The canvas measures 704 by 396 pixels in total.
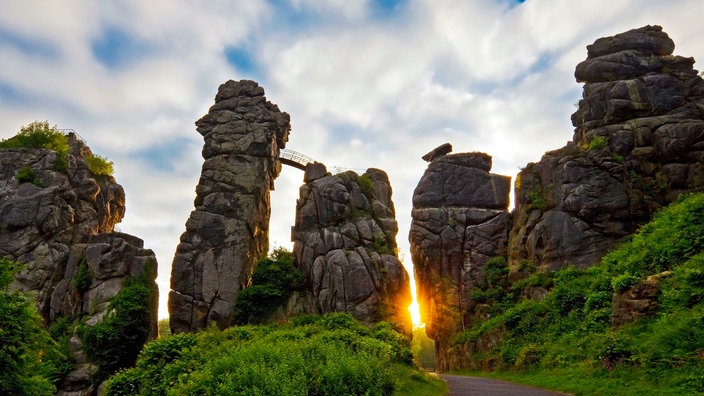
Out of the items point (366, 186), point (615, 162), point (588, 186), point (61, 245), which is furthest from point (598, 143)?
point (61, 245)

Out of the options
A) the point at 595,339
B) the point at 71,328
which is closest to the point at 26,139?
the point at 71,328

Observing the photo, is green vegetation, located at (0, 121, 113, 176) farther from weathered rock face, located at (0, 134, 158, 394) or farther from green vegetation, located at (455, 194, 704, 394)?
green vegetation, located at (455, 194, 704, 394)

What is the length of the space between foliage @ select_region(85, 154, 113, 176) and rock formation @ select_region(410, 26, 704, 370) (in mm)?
47254

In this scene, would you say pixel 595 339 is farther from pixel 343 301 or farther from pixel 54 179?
pixel 54 179

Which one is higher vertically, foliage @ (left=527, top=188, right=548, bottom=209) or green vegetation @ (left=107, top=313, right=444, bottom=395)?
foliage @ (left=527, top=188, right=548, bottom=209)

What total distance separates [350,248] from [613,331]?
31.6 m

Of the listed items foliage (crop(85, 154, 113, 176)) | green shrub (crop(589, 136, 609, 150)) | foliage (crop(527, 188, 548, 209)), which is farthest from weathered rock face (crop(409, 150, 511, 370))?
foliage (crop(85, 154, 113, 176))

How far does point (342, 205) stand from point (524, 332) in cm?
2668

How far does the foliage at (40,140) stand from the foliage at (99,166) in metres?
4.05

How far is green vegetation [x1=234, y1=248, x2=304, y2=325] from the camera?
4791 centimetres

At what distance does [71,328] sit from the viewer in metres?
45.0

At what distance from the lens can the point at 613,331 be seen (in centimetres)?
2150

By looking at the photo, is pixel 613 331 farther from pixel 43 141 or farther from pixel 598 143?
pixel 43 141

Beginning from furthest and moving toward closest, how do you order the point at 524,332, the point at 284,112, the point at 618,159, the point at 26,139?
1. the point at 284,112
2. the point at 26,139
3. the point at 618,159
4. the point at 524,332
